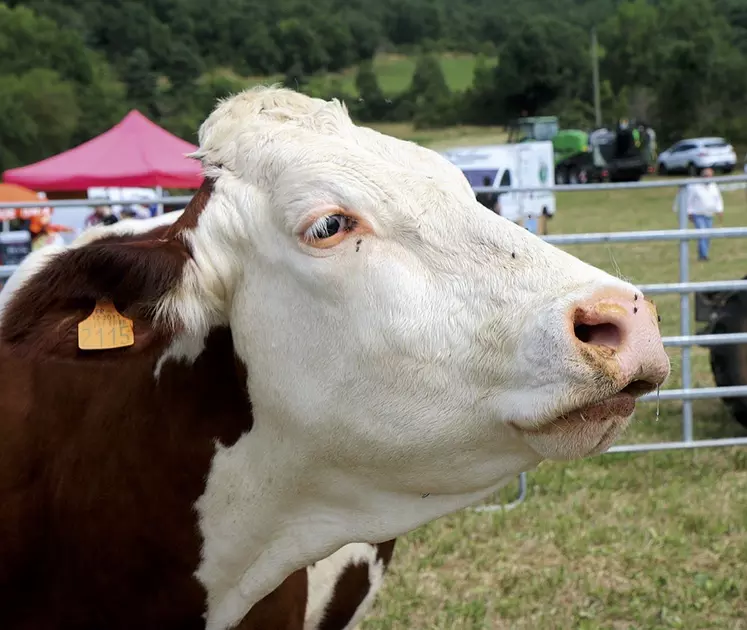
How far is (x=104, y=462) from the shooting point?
6.36 ft

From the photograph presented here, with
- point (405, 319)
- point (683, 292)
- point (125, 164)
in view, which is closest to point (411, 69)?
point (125, 164)

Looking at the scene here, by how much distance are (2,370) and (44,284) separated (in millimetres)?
258

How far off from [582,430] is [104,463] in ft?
3.12

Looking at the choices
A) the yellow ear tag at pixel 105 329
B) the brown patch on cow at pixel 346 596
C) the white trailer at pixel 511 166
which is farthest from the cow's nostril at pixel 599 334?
the white trailer at pixel 511 166

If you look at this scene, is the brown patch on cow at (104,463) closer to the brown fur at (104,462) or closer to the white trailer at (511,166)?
the brown fur at (104,462)

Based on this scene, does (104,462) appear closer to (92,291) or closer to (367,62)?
(92,291)

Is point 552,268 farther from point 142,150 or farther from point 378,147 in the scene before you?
point 142,150

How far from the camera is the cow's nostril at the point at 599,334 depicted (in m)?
1.54

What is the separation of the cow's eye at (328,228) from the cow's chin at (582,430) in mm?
460

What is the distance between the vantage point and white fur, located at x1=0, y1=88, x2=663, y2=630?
1637mm

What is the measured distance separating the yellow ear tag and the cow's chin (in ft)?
2.53

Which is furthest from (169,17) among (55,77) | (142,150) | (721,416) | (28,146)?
(721,416)

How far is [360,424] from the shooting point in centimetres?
177

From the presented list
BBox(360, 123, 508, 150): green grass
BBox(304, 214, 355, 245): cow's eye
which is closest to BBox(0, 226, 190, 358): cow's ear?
BBox(304, 214, 355, 245): cow's eye
